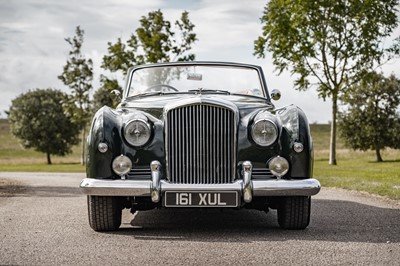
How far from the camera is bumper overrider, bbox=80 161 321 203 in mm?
5887

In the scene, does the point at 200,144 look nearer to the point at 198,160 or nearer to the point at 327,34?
the point at 198,160

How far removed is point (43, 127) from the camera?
53.5 m

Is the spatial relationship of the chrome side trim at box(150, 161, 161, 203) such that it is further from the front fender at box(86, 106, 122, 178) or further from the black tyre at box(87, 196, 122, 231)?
the black tyre at box(87, 196, 122, 231)

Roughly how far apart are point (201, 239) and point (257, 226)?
47.1 inches

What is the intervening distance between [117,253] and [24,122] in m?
51.7

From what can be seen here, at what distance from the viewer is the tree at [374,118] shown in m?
42.8

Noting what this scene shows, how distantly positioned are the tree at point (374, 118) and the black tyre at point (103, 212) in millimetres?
37947

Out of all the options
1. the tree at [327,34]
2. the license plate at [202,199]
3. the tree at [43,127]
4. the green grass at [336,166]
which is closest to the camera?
the license plate at [202,199]

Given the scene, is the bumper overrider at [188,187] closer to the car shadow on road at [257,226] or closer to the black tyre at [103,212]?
the black tyre at [103,212]

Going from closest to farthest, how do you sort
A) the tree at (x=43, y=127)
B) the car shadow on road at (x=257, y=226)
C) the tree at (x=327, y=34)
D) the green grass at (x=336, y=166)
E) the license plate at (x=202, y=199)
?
1. the license plate at (x=202, y=199)
2. the car shadow on road at (x=257, y=226)
3. the green grass at (x=336, y=166)
4. the tree at (x=327, y=34)
5. the tree at (x=43, y=127)

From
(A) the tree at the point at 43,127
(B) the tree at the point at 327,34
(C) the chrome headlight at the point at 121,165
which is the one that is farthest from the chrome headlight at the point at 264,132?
(A) the tree at the point at 43,127

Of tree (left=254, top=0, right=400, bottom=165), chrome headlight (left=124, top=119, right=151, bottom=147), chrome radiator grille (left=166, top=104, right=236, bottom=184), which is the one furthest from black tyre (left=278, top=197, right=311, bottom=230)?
tree (left=254, top=0, right=400, bottom=165)

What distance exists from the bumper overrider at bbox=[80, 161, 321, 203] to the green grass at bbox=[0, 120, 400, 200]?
15.9 feet

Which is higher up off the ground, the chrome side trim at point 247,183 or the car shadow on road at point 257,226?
the chrome side trim at point 247,183
